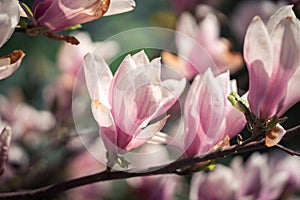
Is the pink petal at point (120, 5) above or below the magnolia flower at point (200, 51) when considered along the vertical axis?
above

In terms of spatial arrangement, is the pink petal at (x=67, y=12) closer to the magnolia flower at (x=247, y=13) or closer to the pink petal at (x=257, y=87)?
the pink petal at (x=257, y=87)

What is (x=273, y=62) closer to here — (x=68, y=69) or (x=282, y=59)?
(x=282, y=59)

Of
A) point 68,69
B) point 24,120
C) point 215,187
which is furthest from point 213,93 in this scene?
point 24,120

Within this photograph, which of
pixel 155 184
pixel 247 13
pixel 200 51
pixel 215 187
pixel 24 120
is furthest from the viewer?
pixel 247 13

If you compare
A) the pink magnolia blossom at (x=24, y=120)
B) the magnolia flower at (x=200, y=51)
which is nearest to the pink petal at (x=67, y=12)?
the magnolia flower at (x=200, y=51)

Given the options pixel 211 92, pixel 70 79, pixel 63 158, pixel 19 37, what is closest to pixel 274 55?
pixel 211 92

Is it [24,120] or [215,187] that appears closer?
[215,187]
